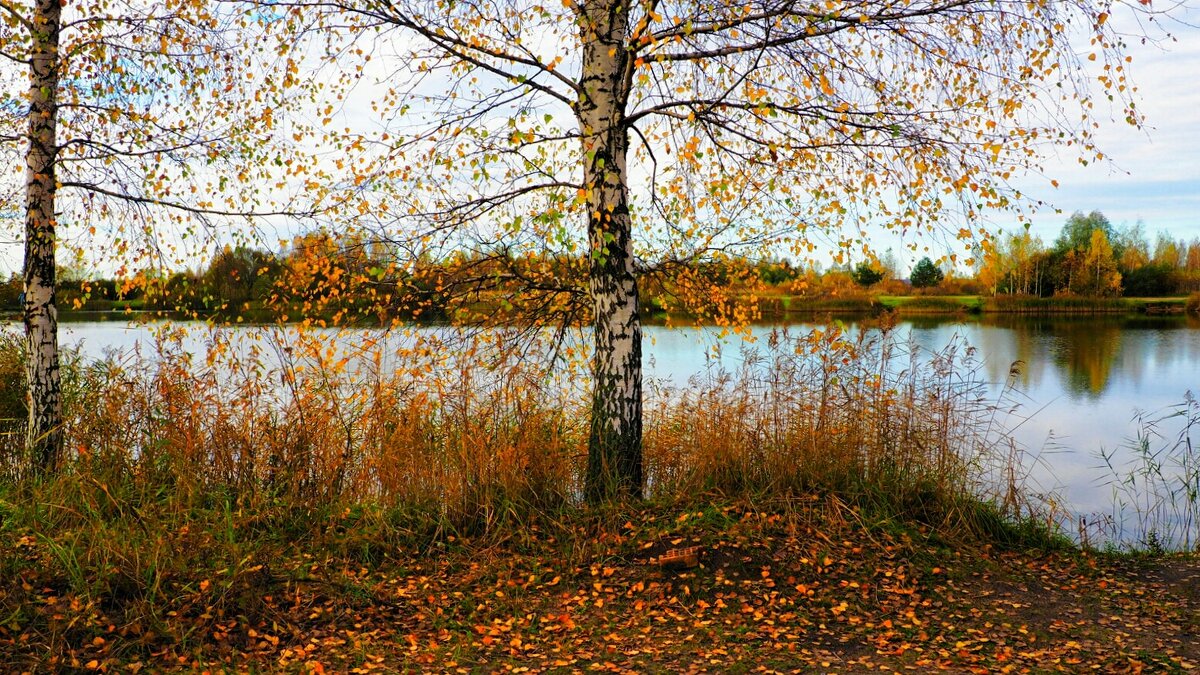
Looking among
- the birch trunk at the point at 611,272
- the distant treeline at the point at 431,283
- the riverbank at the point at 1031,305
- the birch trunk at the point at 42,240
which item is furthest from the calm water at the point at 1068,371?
the riverbank at the point at 1031,305

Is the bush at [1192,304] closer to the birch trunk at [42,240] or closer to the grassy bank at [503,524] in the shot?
the grassy bank at [503,524]

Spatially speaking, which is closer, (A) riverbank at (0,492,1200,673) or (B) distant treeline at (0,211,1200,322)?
(A) riverbank at (0,492,1200,673)

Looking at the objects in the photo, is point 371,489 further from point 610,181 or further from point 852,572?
point 852,572

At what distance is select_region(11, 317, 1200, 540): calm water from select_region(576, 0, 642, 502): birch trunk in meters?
1.52

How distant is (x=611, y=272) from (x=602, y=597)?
228cm

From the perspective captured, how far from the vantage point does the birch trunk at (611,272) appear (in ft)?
18.9

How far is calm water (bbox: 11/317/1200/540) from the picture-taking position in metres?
9.48

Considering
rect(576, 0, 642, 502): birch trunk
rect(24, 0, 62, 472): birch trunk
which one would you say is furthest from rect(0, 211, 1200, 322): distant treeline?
rect(576, 0, 642, 502): birch trunk

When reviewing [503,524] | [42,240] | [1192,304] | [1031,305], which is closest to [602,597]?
[503,524]

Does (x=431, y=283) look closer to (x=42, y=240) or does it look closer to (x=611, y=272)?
(x=611, y=272)

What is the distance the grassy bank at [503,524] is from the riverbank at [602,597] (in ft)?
0.06

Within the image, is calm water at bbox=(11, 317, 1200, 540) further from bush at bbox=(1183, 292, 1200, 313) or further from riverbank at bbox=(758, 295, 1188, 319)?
bush at bbox=(1183, 292, 1200, 313)

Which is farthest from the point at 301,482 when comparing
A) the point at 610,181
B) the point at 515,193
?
the point at 610,181

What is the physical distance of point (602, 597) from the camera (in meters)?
4.87
